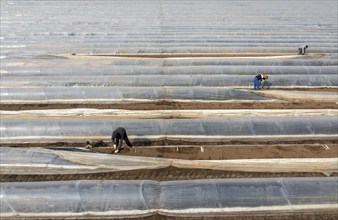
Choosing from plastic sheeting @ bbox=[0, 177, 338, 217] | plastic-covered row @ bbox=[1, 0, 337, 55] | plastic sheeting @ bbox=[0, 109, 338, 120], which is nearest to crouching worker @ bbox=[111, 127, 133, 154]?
plastic sheeting @ bbox=[0, 177, 338, 217]

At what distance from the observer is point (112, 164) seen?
627 cm

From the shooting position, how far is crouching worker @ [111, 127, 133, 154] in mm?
6570

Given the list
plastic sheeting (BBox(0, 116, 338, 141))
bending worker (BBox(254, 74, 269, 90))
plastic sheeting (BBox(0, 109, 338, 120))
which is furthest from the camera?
bending worker (BBox(254, 74, 269, 90))

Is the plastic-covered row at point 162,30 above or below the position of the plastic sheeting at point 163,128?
above

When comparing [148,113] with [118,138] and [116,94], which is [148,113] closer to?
[116,94]

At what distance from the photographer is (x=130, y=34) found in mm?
16312

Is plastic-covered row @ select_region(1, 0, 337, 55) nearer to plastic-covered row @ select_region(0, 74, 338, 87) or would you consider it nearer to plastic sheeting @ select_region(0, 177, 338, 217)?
plastic-covered row @ select_region(0, 74, 338, 87)

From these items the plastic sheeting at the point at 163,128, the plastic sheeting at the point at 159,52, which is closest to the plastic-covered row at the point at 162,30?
the plastic sheeting at the point at 159,52

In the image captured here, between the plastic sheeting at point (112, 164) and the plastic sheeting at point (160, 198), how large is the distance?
80cm

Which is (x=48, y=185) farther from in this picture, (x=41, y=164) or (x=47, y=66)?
(x=47, y=66)

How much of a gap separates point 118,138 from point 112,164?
659 mm

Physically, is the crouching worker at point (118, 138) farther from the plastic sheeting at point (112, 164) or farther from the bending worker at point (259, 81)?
the bending worker at point (259, 81)

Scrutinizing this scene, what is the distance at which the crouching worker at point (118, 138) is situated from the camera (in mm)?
6570

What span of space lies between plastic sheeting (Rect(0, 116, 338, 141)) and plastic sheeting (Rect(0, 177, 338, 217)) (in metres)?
2.02
